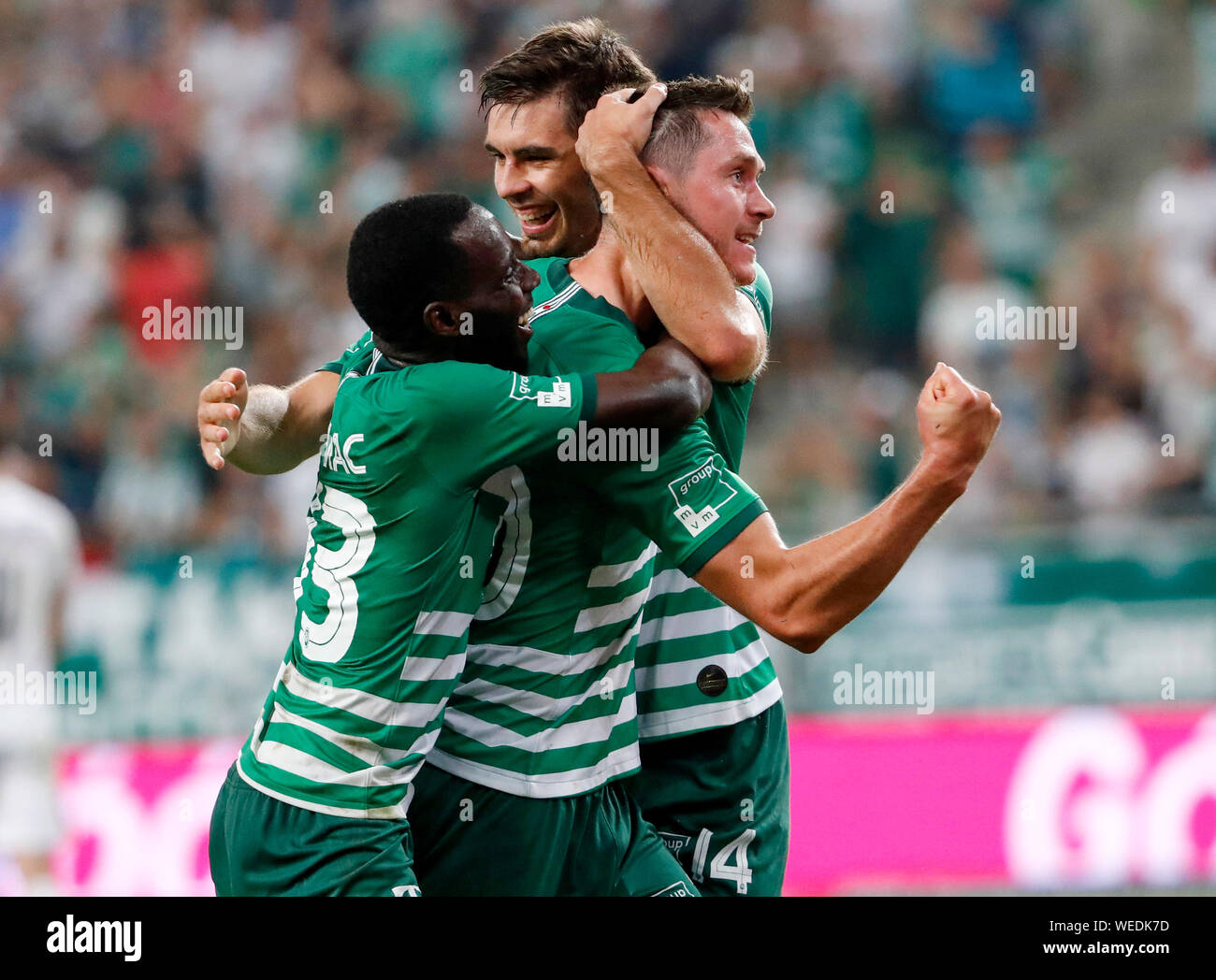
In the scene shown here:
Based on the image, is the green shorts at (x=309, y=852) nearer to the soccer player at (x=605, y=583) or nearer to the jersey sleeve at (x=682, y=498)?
the soccer player at (x=605, y=583)

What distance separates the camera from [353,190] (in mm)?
10070

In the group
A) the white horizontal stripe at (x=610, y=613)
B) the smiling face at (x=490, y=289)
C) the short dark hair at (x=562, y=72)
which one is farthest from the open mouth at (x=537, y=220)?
the white horizontal stripe at (x=610, y=613)

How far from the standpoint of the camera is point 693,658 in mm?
3529

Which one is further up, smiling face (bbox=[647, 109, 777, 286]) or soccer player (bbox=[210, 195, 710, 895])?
smiling face (bbox=[647, 109, 777, 286])

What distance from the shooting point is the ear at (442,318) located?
2922 mm

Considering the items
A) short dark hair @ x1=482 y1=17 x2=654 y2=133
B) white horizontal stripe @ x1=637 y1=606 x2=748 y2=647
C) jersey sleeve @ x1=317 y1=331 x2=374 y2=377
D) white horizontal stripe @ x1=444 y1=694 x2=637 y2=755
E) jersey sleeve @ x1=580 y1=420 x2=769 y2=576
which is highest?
short dark hair @ x1=482 y1=17 x2=654 y2=133

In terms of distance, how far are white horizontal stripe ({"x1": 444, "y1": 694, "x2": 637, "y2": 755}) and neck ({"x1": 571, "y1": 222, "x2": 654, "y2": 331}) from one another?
32.3 inches

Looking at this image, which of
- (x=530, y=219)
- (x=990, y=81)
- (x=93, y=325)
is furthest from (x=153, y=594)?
(x=990, y=81)

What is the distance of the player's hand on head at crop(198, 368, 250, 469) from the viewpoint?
10.6 ft

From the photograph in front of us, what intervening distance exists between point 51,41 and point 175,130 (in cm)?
137

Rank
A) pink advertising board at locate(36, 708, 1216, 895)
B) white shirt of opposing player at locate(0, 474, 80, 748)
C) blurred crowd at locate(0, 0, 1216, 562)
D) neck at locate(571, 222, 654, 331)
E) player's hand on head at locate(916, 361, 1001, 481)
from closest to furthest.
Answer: player's hand on head at locate(916, 361, 1001, 481)
neck at locate(571, 222, 654, 331)
pink advertising board at locate(36, 708, 1216, 895)
white shirt of opposing player at locate(0, 474, 80, 748)
blurred crowd at locate(0, 0, 1216, 562)

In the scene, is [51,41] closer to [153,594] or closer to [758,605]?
[153,594]

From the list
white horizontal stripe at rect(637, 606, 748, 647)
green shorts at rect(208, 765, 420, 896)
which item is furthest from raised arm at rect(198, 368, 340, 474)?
white horizontal stripe at rect(637, 606, 748, 647)

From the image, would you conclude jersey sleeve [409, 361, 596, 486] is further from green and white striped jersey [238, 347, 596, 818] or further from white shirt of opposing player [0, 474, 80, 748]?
white shirt of opposing player [0, 474, 80, 748]
